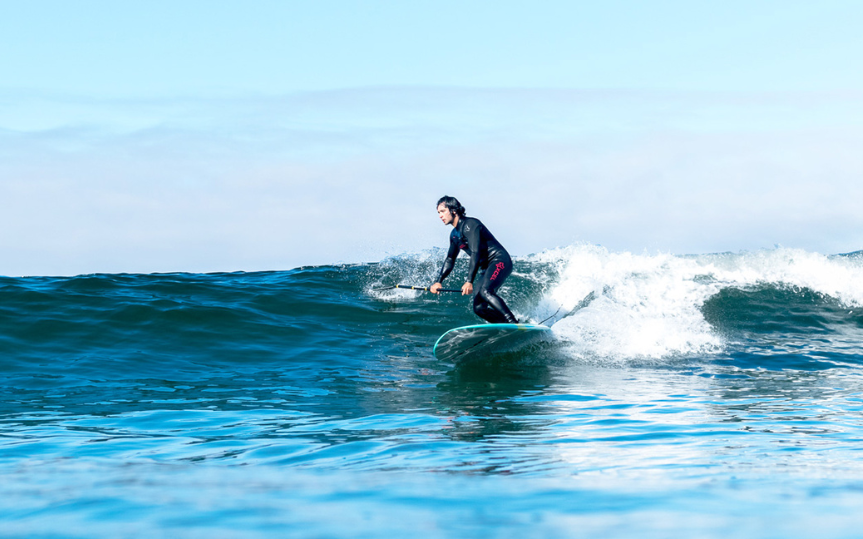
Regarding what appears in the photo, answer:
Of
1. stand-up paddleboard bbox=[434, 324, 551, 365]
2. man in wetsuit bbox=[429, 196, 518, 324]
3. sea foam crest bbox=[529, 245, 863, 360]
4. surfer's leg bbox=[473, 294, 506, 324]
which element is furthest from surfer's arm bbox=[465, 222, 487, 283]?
sea foam crest bbox=[529, 245, 863, 360]

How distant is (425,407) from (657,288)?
357 inches

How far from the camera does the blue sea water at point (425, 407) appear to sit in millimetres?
2852

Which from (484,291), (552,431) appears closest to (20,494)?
(552,431)

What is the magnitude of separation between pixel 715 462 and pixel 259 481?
2.38 meters

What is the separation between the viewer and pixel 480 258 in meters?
9.16

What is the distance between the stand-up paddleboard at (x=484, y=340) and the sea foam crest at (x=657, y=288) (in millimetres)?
911

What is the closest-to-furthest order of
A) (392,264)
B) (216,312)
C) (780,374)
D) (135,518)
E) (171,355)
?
1. (135,518)
2. (780,374)
3. (171,355)
4. (216,312)
5. (392,264)

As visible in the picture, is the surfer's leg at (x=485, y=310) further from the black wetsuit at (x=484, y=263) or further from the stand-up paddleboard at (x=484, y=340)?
the stand-up paddleboard at (x=484, y=340)

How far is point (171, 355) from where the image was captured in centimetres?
958

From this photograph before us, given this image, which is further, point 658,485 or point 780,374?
point 780,374

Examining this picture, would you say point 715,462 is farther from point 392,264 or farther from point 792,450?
point 392,264

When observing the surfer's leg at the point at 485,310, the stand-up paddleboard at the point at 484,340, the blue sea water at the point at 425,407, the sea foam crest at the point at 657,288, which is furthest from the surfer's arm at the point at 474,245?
the sea foam crest at the point at 657,288

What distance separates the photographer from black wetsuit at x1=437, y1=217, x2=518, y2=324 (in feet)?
29.4

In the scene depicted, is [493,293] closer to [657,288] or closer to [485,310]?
[485,310]
